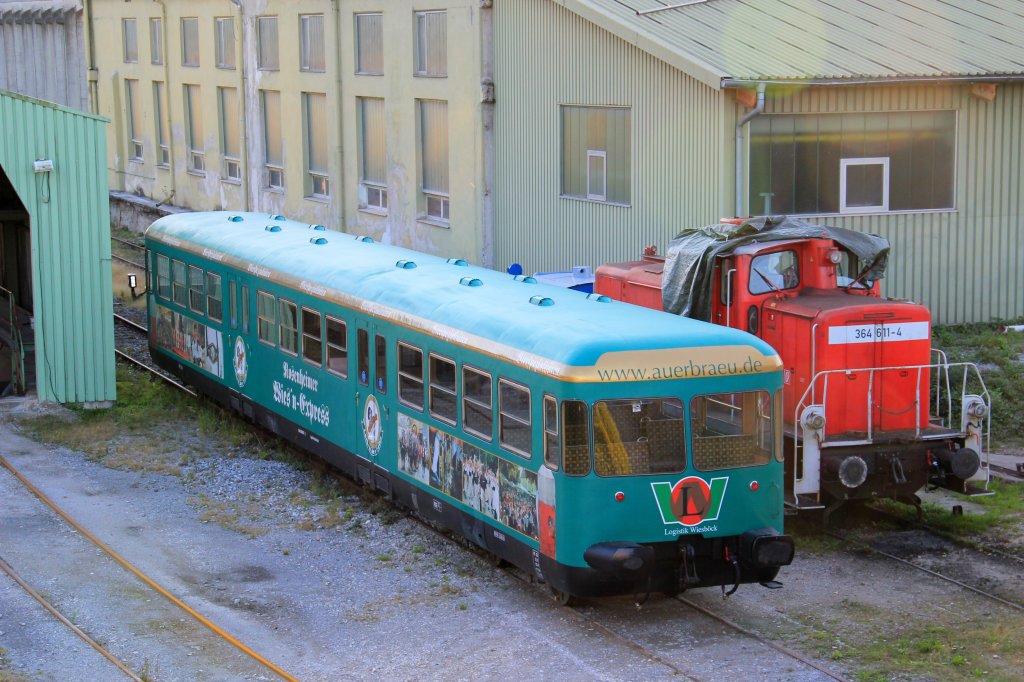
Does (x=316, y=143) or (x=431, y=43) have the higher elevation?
(x=431, y=43)

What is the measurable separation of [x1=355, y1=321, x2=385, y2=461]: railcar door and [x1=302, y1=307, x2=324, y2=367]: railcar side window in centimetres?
105

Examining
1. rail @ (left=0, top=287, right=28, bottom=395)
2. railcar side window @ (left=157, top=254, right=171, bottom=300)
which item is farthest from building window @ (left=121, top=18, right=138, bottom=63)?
rail @ (left=0, top=287, right=28, bottom=395)

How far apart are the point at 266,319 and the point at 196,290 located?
2.95 m

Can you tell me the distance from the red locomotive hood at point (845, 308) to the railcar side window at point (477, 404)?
11.0 feet

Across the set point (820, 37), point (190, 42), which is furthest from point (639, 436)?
point (190, 42)

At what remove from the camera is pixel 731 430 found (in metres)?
11.3

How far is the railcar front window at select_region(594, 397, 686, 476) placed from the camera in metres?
10.9

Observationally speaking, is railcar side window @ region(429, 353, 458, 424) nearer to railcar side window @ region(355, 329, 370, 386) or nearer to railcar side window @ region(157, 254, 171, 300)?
railcar side window @ region(355, 329, 370, 386)

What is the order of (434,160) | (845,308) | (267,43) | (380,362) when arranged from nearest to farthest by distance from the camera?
(845,308) < (380,362) < (434,160) < (267,43)

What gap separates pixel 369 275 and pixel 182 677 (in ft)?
19.0

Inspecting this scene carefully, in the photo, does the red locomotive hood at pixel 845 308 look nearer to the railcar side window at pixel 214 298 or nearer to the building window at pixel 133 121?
the railcar side window at pixel 214 298

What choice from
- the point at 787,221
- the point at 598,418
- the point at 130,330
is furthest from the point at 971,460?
the point at 130,330

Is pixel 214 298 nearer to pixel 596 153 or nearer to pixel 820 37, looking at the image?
pixel 596 153

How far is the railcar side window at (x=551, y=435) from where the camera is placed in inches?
430
